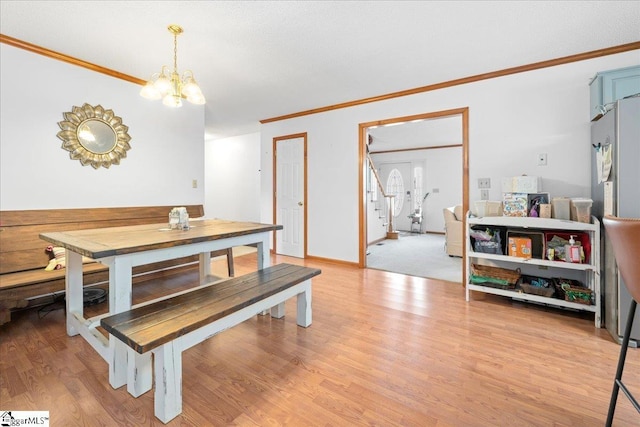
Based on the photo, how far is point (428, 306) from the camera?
8.69 feet

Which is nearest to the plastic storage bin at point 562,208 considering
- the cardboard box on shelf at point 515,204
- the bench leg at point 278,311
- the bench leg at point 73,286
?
the cardboard box on shelf at point 515,204

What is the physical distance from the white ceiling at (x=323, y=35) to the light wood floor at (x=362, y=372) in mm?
2364

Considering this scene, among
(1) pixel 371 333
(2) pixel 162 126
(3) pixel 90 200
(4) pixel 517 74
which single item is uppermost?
(4) pixel 517 74

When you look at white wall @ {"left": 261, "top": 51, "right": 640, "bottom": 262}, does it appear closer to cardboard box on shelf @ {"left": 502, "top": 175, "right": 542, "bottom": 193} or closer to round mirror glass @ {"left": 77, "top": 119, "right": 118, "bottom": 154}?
cardboard box on shelf @ {"left": 502, "top": 175, "right": 542, "bottom": 193}

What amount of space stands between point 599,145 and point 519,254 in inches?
41.4

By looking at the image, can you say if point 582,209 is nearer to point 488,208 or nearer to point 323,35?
point 488,208

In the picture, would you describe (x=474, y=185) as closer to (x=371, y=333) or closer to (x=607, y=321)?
(x=607, y=321)

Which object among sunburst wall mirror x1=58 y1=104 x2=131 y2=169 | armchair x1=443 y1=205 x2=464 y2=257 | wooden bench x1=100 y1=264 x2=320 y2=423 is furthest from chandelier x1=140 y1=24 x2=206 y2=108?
armchair x1=443 y1=205 x2=464 y2=257

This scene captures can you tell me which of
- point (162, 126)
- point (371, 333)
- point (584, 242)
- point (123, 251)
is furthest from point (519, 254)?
point (162, 126)

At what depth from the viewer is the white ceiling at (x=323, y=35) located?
6.74 ft

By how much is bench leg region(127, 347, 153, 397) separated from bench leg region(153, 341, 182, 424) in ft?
0.68

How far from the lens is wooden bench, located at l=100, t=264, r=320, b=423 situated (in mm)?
1261

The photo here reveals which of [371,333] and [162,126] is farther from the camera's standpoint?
[162,126]

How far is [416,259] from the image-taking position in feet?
15.2
